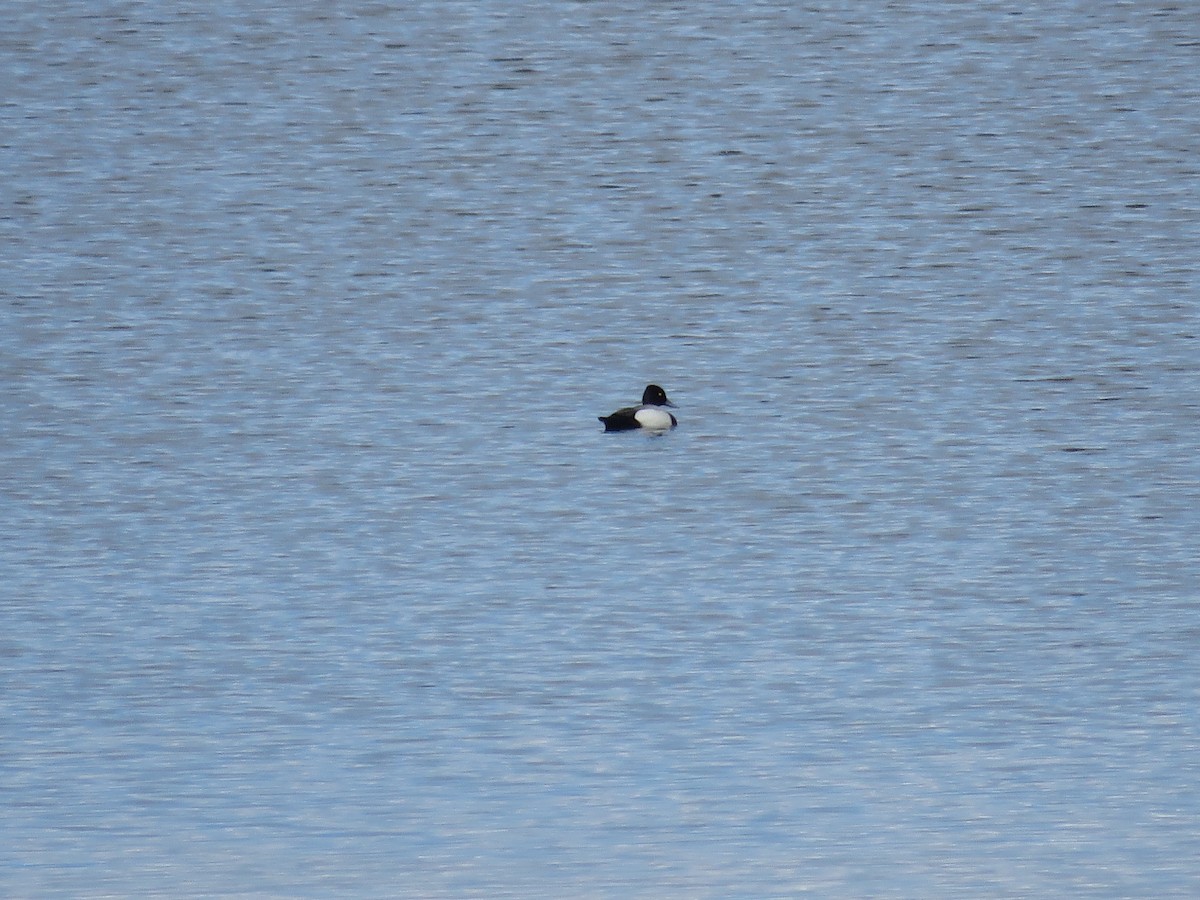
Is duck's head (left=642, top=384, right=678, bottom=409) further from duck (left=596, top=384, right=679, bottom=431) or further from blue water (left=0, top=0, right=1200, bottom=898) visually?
duck (left=596, top=384, right=679, bottom=431)

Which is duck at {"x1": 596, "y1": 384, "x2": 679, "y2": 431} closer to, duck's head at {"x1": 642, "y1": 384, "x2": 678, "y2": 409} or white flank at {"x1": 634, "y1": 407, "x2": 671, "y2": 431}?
white flank at {"x1": 634, "y1": 407, "x2": 671, "y2": 431}

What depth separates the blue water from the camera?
8.70m

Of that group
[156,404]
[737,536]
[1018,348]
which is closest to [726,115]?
[1018,348]

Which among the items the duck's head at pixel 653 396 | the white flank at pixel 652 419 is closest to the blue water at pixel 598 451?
the duck's head at pixel 653 396

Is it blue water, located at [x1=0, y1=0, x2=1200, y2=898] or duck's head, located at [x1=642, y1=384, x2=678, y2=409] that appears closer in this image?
blue water, located at [x1=0, y1=0, x2=1200, y2=898]

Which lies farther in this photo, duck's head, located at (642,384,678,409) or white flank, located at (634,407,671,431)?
duck's head, located at (642,384,678,409)

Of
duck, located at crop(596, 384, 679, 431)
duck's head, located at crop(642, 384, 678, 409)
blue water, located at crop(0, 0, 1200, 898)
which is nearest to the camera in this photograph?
blue water, located at crop(0, 0, 1200, 898)

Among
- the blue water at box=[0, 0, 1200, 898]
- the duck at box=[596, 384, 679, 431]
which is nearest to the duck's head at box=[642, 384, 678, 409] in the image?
the blue water at box=[0, 0, 1200, 898]

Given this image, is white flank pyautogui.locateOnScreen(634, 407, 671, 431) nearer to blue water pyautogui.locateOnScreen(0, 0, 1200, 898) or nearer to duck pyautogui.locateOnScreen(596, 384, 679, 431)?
duck pyautogui.locateOnScreen(596, 384, 679, 431)

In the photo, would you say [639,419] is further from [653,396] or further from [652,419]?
[653,396]

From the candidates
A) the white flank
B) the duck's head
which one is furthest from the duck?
the duck's head

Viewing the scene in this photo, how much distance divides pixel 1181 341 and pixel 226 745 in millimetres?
10437

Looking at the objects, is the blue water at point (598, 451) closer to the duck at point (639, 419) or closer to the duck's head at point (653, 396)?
the duck's head at point (653, 396)

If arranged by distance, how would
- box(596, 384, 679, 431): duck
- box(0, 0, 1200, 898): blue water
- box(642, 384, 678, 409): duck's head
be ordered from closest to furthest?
box(0, 0, 1200, 898): blue water < box(596, 384, 679, 431): duck < box(642, 384, 678, 409): duck's head
